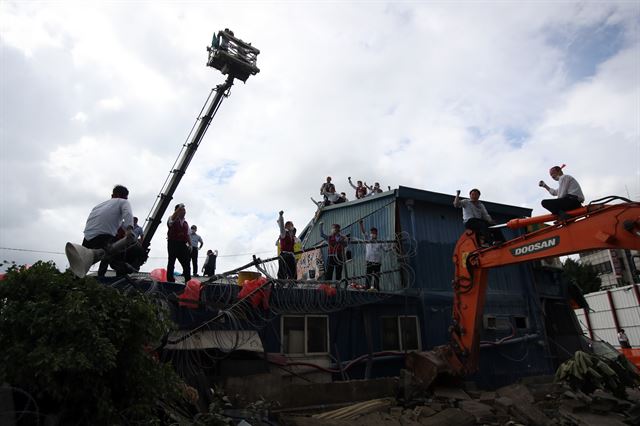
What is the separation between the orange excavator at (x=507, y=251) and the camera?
611 centimetres

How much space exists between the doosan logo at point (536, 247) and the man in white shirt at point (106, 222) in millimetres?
6797

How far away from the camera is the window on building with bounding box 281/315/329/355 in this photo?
8969 mm

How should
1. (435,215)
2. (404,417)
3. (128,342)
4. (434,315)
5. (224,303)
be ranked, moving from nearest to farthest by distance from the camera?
(128,342), (404,417), (224,303), (434,315), (435,215)

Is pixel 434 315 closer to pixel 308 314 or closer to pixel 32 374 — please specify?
pixel 308 314

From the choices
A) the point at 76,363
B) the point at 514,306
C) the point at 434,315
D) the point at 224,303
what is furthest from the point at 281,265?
the point at 514,306

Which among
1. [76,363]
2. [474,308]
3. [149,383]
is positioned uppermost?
[474,308]

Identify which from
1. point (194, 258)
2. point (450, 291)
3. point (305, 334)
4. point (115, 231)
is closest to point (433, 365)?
point (305, 334)

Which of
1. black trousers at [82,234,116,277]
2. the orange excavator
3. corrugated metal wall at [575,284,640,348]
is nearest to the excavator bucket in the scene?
the orange excavator

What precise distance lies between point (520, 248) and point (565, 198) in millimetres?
1214

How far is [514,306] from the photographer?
12.6m

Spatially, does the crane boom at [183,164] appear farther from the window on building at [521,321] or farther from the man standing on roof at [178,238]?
the window on building at [521,321]

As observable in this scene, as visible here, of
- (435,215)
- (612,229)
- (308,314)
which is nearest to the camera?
(612,229)

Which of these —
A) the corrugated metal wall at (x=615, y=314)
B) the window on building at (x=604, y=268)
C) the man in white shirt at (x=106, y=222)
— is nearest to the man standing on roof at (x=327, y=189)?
the man in white shirt at (x=106, y=222)

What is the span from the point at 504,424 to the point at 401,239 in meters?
5.38
